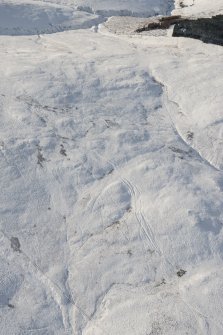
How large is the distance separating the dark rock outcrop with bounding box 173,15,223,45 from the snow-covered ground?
2.96 ft

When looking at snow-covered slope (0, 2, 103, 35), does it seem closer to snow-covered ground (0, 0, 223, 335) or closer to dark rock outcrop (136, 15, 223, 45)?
dark rock outcrop (136, 15, 223, 45)

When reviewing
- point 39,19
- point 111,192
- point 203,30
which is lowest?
point 111,192

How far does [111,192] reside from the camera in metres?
11.9

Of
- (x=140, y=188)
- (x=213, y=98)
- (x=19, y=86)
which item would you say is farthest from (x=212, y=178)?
(x=19, y=86)

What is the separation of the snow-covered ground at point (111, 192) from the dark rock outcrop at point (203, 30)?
2.96 feet

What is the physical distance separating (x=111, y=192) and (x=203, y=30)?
35.6 ft

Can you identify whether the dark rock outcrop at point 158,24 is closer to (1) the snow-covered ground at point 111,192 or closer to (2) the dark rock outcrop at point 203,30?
(2) the dark rock outcrop at point 203,30

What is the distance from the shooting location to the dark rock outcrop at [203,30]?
19188 mm

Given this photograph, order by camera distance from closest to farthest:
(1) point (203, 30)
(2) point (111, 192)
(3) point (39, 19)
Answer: (2) point (111, 192)
(1) point (203, 30)
(3) point (39, 19)

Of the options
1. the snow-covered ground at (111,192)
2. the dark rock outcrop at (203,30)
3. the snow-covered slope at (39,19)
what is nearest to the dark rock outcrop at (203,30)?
the dark rock outcrop at (203,30)

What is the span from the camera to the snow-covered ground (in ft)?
31.4

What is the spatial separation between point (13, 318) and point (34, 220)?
2635mm

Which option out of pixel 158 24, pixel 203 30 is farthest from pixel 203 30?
pixel 158 24

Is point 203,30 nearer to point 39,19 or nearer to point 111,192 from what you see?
point 39,19
